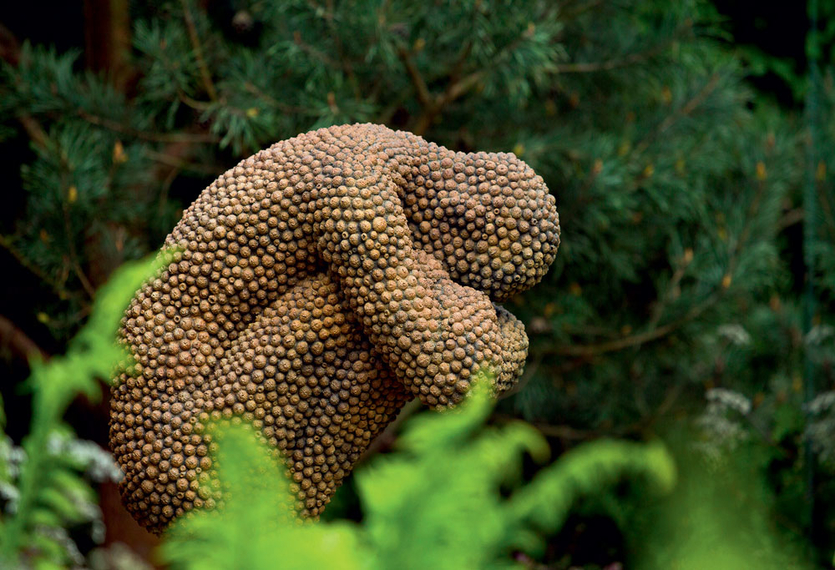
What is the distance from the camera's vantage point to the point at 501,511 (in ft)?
1.35

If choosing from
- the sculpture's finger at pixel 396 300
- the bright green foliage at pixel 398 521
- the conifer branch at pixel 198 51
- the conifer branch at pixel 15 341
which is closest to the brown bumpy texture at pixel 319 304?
the sculpture's finger at pixel 396 300

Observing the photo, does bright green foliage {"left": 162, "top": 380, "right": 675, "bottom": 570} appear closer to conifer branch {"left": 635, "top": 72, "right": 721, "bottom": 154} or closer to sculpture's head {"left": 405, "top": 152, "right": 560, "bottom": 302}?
sculpture's head {"left": 405, "top": 152, "right": 560, "bottom": 302}

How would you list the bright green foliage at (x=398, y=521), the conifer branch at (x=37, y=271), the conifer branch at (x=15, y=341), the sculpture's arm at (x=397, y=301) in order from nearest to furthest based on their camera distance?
1. the bright green foliage at (x=398, y=521)
2. the sculpture's arm at (x=397, y=301)
3. the conifer branch at (x=37, y=271)
4. the conifer branch at (x=15, y=341)

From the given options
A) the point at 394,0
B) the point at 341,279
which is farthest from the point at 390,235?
the point at 394,0

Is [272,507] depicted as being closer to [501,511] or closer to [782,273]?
[501,511]

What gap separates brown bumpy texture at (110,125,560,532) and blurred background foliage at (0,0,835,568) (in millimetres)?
630

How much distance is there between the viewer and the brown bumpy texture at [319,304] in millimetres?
1031

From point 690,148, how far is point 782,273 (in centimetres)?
66

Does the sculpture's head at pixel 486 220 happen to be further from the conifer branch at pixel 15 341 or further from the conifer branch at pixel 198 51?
the conifer branch at pixel 15 341

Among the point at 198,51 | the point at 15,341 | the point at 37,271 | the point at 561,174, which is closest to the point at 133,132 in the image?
the point at 198,51

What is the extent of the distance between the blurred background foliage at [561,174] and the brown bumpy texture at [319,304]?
63 cm

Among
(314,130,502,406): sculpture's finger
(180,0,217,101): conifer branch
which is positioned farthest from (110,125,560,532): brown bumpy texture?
(180,0,217,101): conifer branch

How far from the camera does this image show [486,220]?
1.08m

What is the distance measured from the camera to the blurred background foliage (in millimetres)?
1768
